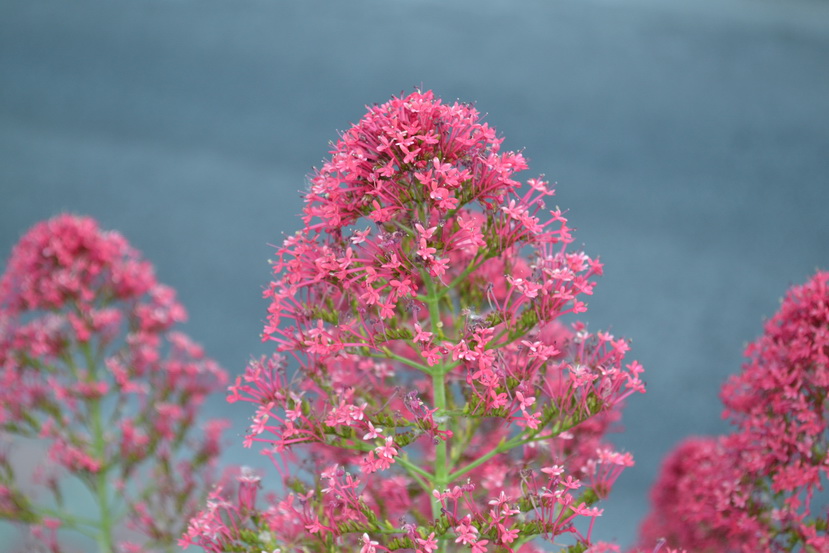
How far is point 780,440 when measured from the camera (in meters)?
2.92

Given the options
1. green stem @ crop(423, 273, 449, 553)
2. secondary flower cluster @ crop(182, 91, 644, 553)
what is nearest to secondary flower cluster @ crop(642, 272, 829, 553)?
secondary flower cluster @ crop(182, 91, 644, 553)

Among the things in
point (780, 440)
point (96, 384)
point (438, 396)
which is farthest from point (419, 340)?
point (96, 384)

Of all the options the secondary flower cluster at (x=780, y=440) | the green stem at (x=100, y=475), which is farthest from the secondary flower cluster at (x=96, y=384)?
the secondary flower cluster at (x=780, y=440)

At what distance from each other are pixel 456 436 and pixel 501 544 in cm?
53

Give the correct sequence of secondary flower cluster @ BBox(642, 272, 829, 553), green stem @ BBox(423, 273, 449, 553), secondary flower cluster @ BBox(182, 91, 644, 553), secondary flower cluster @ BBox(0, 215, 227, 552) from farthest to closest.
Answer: secondary flower cluster @ BBox(0, 215, 227, 552) < secondary flower cluster @ BBox(642, 272, 829, 553) < green stem @ BBox(423, 273, 449, 553) < secondary flower cluster @ BBox(182, 91, 644, 553)

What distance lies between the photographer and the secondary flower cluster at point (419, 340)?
2.31 meters

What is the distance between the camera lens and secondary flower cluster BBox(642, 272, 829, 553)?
2.86 meters

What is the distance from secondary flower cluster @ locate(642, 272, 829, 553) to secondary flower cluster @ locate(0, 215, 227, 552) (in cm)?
257

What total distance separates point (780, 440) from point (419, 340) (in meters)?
1.50

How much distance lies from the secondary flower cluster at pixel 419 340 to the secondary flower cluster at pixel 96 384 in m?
1.83

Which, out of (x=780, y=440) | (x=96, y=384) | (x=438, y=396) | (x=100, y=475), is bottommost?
(x=438, y=396)

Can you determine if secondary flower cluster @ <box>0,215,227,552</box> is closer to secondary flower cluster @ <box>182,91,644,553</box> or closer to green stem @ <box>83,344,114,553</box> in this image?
green stem @ <box>83,344,114,553</box>

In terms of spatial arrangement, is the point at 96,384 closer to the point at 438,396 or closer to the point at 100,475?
the point at 100,475

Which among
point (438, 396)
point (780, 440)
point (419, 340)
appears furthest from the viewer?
point (780, 440)
